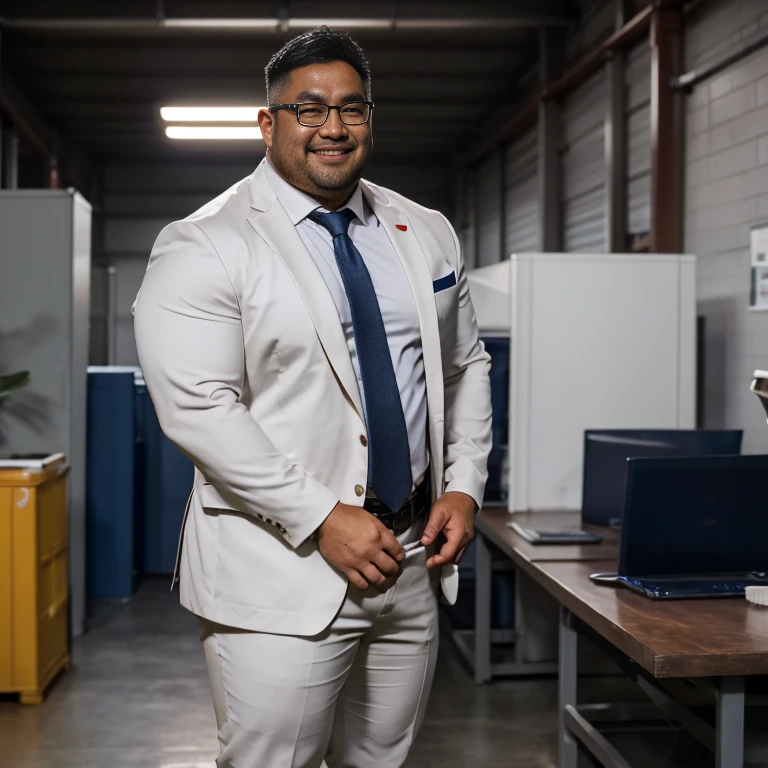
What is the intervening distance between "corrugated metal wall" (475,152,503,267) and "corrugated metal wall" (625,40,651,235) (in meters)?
3.22

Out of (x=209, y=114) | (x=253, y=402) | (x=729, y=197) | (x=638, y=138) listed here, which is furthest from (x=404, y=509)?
(x=209, y=114)

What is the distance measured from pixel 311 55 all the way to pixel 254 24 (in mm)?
5026

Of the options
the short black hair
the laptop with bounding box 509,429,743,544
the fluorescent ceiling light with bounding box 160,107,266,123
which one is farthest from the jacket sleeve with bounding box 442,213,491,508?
the fluorescent ceiling light with bounding box 160,107,266,123

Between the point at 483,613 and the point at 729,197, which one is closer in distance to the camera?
the point at 483,613

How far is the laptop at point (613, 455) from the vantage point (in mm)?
3145

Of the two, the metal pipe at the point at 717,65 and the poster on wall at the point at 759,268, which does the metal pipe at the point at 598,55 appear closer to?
the metal pipe at the point at 717,65

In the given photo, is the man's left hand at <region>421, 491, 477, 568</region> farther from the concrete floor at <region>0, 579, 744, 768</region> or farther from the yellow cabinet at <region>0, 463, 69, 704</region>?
the yellow cabinet at <region>0, 463, 69, 704</region>

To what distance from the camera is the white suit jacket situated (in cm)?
142

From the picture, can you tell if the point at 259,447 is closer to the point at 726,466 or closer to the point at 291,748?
the point at 291,748

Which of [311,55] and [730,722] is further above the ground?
[311,55]

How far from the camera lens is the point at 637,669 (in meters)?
3.02

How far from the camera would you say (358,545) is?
1.42 meters

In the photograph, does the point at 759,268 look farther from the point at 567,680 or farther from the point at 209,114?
the point at 209,114

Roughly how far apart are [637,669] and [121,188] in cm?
954
